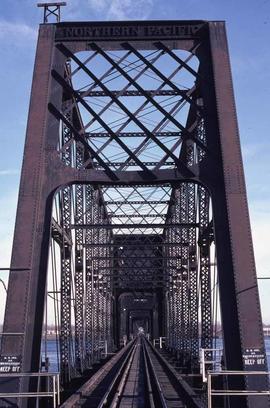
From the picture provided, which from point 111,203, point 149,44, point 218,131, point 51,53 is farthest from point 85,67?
point 111,203

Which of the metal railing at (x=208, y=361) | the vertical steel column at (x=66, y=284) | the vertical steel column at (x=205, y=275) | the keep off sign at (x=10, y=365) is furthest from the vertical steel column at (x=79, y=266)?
the keep off sign at (x=10, y=365)

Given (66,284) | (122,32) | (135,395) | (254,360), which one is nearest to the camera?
(254,360)


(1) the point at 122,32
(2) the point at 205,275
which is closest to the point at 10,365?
(1) the point at 122,32

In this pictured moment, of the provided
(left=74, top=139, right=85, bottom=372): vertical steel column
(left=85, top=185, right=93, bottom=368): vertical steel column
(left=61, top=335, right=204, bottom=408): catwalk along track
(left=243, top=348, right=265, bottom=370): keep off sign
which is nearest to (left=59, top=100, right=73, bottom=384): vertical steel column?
(left=61, top=335, right=204, bottom=408): catwalk along track

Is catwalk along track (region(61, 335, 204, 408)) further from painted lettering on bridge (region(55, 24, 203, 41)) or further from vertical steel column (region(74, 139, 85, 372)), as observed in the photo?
painted lettering on bridge (region(55, 24, 203, 41))

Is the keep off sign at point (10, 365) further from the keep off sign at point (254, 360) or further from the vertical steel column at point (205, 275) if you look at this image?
the vertical steel column at point (205, 275)

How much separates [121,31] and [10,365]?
8.44m

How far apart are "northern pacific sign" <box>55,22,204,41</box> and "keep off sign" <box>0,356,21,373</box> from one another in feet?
25.7

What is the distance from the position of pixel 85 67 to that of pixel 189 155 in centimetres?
1264

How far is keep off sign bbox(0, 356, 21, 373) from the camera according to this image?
11023 millimetres

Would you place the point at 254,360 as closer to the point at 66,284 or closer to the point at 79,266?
the point at 66,284

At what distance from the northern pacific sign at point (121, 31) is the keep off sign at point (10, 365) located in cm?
784

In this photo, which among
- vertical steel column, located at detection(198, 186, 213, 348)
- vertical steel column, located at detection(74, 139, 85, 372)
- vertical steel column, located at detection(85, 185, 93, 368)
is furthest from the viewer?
vertical steel column, located at detection(85, 185, 93, 368)

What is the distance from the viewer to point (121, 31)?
562 inches
